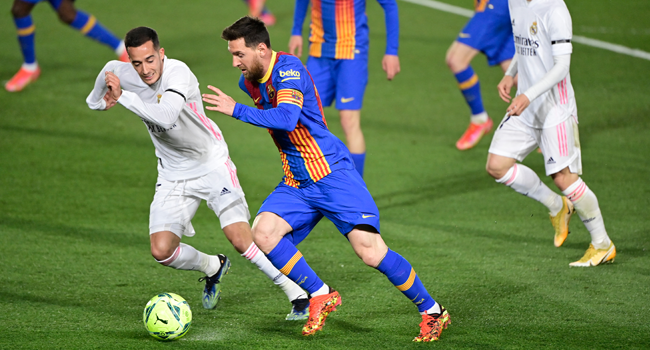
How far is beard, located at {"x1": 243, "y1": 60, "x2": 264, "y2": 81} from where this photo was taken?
3.77 meters

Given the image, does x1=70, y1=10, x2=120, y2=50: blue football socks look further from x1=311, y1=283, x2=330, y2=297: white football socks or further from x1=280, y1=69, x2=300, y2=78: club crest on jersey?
x1=311, y1=283, x2=330, y2=297: white football socks

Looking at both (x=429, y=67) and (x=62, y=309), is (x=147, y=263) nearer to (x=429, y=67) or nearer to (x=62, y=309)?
(x=62, y=309)

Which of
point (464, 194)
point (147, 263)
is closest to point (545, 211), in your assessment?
point (464, 194)

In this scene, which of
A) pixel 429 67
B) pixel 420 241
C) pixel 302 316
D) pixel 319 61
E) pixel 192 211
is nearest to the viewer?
pixel 302 316

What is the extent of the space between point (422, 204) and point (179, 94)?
10.1 feet

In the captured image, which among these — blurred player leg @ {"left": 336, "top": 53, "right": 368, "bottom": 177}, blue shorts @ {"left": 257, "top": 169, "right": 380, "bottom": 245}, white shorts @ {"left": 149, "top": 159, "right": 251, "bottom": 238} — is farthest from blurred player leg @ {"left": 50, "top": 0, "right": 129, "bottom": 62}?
blue shorts @ {"left": 257, "top": 169, "right": 380, "bottom": 245}

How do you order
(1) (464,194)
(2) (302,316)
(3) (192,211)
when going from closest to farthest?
(2) (302,316)
(3) (192,211)
(1) (464,194)

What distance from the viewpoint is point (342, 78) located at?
6.11m

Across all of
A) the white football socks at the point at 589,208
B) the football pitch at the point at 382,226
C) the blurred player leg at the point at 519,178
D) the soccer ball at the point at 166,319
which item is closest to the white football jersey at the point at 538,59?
the blurred player leg at the point at 519,178

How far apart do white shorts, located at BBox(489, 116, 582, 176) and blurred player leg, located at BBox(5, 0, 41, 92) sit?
632 cm

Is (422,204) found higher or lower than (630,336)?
lower

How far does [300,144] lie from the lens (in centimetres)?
390

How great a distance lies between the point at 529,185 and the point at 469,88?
104 inches

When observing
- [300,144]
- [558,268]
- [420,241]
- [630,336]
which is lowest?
[420,241]
